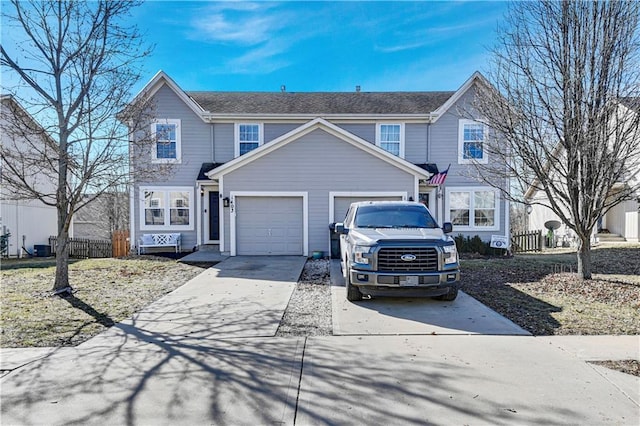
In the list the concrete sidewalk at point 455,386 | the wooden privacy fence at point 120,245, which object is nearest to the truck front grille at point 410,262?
the concrete sidewalk at point 455,386

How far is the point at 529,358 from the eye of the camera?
4.35m

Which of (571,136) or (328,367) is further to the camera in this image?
(571,136)

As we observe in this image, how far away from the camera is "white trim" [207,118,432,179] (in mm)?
13305

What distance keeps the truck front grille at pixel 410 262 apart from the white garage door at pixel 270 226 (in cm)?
743

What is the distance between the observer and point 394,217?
811cm

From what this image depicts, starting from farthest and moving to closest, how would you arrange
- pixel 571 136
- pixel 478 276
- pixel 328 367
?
pixel 478 276, pixel 571 136, pixel 328 367

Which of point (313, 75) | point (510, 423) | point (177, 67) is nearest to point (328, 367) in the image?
point (510, 423)

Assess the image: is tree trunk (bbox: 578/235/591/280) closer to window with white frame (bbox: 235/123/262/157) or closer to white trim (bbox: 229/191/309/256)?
white trim (bbox: 229/191/309/256)

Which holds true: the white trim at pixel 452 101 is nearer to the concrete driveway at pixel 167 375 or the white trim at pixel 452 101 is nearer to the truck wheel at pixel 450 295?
the truck wheel at pixel 450 295

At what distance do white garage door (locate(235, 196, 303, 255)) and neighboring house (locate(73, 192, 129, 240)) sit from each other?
19079mm

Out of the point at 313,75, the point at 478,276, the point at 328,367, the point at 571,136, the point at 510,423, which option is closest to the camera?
the point at 510,423

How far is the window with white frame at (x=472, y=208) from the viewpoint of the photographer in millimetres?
16078

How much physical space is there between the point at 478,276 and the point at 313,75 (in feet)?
46.6

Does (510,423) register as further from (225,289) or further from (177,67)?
(177,67)
